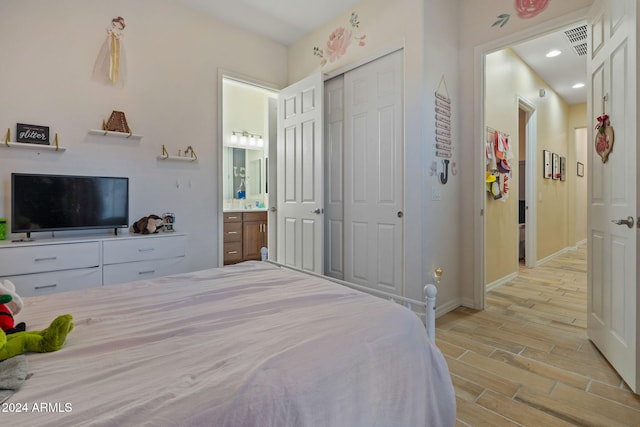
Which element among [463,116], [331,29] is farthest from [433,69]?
[331,29]

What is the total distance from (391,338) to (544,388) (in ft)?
4.54

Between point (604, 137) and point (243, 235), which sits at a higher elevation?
point (604, 137)

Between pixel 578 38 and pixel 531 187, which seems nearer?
pixel 578 38

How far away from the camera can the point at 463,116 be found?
118 inches

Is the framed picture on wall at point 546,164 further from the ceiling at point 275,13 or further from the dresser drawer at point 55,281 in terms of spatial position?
the dresser drawer at point 55,281

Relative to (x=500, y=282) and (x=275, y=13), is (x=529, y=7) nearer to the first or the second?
(x=275, y=13)

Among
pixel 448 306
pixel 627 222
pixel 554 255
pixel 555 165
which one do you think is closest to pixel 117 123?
pixel 448 306

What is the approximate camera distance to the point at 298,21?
346cm

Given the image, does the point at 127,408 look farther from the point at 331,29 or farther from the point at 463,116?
the point at 331,29

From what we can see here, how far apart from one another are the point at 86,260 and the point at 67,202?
515mm

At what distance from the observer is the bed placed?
0.65 metres

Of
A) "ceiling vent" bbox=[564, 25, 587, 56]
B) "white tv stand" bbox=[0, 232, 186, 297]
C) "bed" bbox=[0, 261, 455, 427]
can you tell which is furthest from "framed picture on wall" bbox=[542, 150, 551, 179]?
"white tv stand" bbox=[0, 232, 186, 297]

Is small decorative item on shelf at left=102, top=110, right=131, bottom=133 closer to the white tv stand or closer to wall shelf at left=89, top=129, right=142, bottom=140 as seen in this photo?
wall shelf at left=89, top=129, right=142, bottom=140

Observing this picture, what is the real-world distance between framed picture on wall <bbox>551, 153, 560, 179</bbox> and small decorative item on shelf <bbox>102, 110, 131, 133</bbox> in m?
6.10
